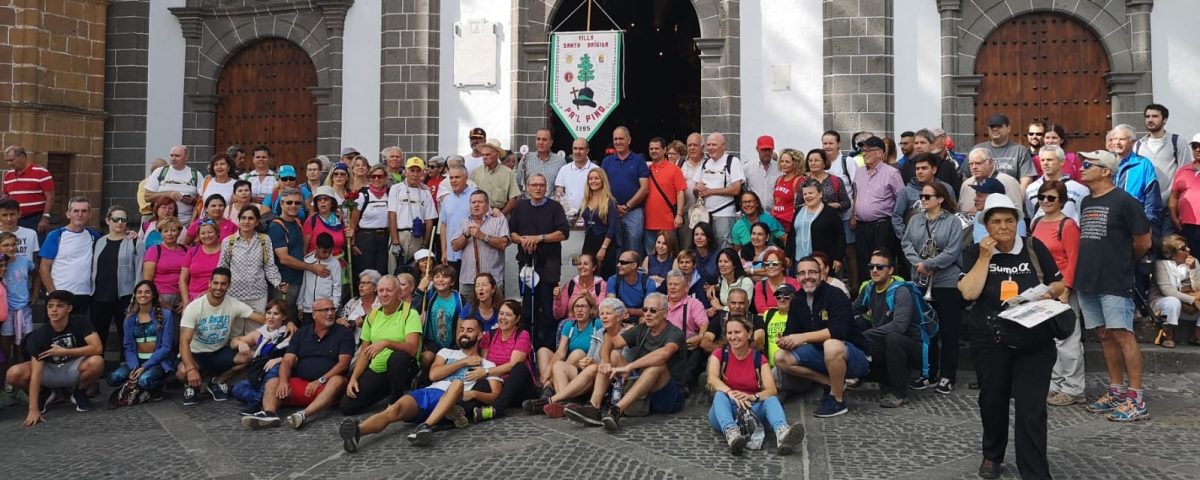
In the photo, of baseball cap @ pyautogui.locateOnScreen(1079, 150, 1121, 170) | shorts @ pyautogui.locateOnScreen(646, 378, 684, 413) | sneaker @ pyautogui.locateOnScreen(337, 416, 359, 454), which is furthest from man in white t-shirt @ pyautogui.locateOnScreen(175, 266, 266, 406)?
baseball cap @ pyautogui.locateOnScreen(1079, 150, 1121, 170)

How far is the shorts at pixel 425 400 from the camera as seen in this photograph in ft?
24.2

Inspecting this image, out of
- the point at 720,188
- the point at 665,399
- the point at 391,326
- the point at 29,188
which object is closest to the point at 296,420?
the point at 391,326

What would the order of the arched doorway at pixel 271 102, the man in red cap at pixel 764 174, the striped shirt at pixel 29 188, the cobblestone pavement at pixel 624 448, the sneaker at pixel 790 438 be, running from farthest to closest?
the arched doorway at pixel 271 102
the striped shirt at pixel 29 188
the man in red cap at pixel 764 174
the sneaker at pixel 790 438
the cobblestone pavement at pixel 624 448

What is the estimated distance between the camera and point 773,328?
7.84 metres

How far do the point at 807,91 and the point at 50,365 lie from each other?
358 inches

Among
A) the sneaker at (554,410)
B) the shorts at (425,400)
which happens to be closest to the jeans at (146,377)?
the shorts at (425,400)

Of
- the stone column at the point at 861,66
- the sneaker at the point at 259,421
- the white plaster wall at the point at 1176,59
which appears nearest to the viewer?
the sneaker at the point at 259,421

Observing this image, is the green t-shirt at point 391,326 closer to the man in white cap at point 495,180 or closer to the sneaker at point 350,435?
the sneaker at point 350,435

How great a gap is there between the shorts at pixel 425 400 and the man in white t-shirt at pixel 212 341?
6.76 ft

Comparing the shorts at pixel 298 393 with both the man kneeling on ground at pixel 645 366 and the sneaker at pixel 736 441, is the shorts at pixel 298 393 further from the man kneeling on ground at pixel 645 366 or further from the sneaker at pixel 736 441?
the sneaker at pixel 736 441

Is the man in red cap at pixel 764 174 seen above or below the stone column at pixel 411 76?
below

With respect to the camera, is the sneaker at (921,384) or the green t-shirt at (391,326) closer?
the sneaker at (921,384)

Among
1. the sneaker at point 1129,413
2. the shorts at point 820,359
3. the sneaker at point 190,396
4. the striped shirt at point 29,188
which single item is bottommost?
the sneaker at point 190,396

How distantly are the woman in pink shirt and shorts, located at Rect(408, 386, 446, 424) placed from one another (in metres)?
0.47
